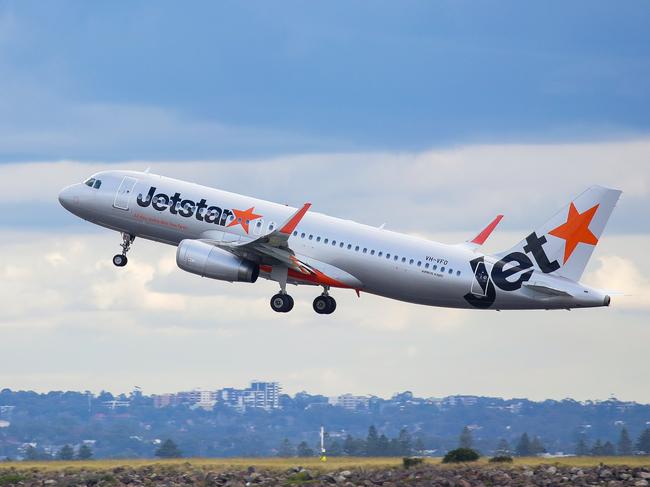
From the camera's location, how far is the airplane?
8800cm

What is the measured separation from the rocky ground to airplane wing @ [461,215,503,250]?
76.2 ft

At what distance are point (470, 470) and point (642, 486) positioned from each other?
8464mm

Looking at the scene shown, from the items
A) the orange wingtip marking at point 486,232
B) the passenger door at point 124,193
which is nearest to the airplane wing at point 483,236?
the orange wingtip marking at point 486,232

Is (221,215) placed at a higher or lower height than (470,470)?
higher

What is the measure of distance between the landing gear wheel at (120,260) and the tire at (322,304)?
13.2 metres

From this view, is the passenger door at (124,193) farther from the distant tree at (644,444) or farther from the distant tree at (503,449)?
the distant tree at (644,444)

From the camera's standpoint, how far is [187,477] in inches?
2766

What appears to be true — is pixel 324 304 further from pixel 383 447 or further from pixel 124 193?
pixel 383 447

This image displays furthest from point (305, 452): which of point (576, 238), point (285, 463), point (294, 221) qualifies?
point (285, 463)

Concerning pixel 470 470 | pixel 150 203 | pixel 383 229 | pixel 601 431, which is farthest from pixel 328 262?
pixel 601 431

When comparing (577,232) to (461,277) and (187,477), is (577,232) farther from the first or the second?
(187,477)

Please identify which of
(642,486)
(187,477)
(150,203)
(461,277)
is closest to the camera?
(642,486)

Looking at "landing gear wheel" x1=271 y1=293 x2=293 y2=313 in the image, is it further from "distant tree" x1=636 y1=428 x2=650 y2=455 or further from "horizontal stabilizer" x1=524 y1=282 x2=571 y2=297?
"distant tree" x1=636 y1=428 x2=650 y2=455

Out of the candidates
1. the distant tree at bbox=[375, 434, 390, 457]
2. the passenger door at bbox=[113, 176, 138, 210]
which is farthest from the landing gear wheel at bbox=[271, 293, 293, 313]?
the distant tree at bbox=[375, 434, 390, 457]
